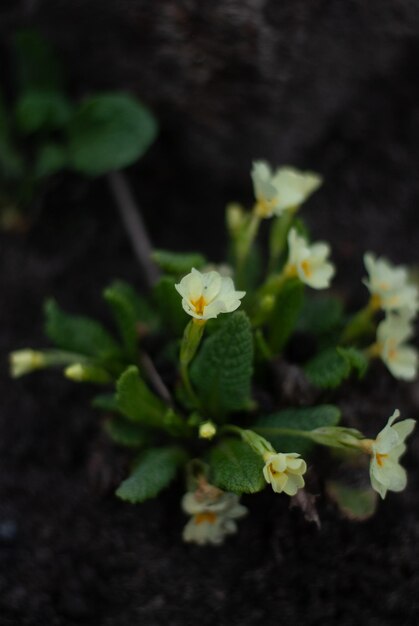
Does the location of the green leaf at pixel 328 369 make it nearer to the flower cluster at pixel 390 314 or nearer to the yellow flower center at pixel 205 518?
the flower cluster at pixel 390 314

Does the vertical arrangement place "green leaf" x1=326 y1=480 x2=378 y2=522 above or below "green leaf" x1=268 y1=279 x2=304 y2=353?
below

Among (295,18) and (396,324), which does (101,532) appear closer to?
(396,324)

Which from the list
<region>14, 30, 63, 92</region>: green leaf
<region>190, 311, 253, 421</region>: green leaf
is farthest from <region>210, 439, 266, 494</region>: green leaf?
<region>14, 30, 63, 92</region>: green leaf

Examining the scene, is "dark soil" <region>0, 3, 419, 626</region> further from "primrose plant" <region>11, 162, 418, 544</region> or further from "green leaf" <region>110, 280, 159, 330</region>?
"green leaf" <region>110, 280, 159, 330</region>

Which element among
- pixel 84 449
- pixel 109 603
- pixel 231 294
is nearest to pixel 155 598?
pixel 109 603

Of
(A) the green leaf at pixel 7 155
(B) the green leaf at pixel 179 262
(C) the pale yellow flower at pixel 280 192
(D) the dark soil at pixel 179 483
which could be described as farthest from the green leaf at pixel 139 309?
(A) the green leaf at pixel 7 155
